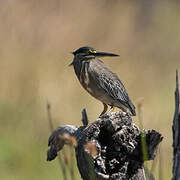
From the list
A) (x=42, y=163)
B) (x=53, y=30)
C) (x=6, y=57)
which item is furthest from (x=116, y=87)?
(x=53, y=30)

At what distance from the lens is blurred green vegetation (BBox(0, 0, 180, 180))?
7223mm

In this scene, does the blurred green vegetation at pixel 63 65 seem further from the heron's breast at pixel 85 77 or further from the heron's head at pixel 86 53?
the heron's head at pixel 86 53

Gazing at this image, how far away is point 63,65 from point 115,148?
5.54m

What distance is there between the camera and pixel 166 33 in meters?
10.4

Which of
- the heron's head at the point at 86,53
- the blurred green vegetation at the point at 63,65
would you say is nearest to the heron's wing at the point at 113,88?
the heron's head at the point at 86,53

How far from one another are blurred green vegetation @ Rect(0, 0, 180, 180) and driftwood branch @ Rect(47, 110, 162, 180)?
3198 mm

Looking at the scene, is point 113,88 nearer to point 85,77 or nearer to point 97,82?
point 97,82

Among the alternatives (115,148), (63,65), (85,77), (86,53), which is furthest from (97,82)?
(63,65)

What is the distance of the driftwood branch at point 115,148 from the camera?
3.12 metres

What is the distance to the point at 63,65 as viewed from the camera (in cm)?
869

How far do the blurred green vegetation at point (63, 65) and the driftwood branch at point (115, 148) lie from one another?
3198mm

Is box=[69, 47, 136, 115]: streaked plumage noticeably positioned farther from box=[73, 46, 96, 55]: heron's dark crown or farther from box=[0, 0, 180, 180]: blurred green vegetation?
box=[0, 0, 180, 180]: blurred green vegetation

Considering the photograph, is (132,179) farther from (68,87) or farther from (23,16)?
(23,16)

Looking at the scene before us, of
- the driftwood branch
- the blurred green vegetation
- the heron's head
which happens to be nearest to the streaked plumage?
the heron's head
